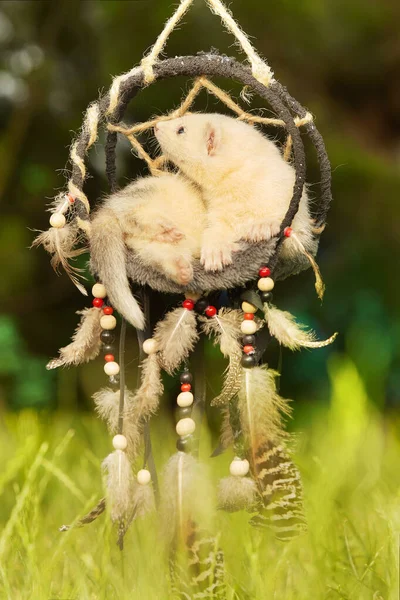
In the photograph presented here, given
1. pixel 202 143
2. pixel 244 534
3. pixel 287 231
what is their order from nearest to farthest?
pixel 287 231
pixel 202 143
pixel 244 534

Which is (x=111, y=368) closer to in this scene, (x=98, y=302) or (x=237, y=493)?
(x=98, y=302)

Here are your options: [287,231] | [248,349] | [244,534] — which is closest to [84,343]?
[248,349]

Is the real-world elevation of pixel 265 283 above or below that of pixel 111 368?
above

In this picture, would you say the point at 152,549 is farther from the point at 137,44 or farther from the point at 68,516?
the point at 137,44

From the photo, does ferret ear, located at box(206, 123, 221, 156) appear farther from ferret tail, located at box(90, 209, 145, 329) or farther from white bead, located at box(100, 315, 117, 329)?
white bead, located at box(100, 315, 117, 329)

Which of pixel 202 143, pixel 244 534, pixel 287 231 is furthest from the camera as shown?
pixel 244 534

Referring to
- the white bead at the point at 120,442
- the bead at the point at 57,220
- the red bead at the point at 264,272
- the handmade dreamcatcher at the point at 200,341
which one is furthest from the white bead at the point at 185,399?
the bead at the point at 57,220

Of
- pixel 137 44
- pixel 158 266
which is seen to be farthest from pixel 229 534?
pixel 137 44
